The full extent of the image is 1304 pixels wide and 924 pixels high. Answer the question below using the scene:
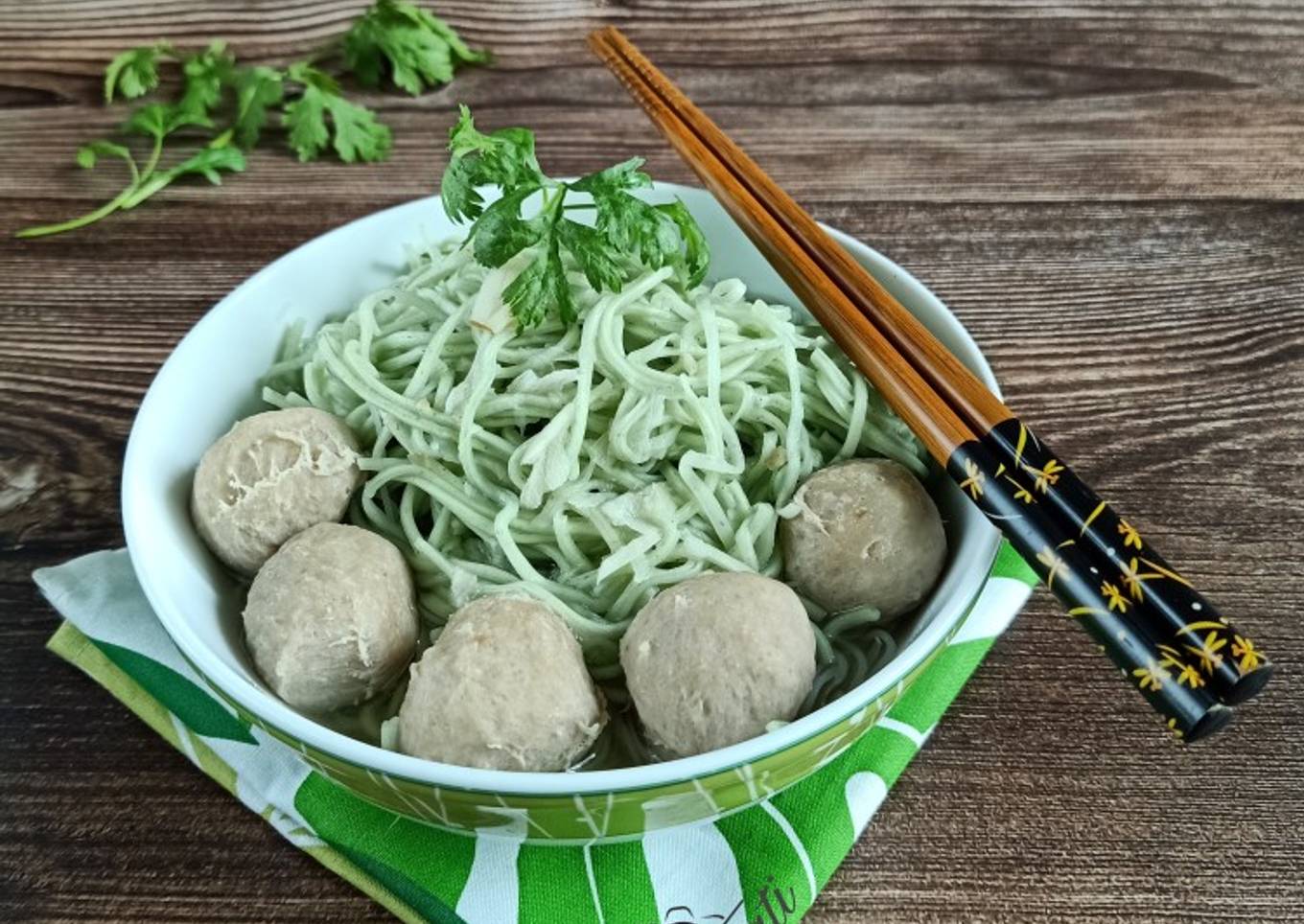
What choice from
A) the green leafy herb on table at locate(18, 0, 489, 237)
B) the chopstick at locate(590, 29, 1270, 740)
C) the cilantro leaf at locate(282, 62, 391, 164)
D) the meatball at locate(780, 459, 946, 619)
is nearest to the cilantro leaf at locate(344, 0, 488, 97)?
the green leafy herb on table at locate(18, 0, 489, 237)

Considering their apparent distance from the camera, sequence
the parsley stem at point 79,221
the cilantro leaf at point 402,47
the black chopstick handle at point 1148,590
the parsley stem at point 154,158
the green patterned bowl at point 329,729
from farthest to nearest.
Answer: the cilantro leaf at point 402,47, the parsley stem at point 154,158, the parsley stem at point 79,221, the green patterned bowl at point 329,729, the black chopstick handle at point 1148,590

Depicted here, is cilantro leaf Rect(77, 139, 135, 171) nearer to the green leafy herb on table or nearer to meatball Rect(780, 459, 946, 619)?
the green leafy herb on table

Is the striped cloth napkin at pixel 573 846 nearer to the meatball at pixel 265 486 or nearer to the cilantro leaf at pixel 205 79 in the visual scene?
the meatball at pixel 265 486

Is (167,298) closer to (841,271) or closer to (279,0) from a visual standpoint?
(279,0)

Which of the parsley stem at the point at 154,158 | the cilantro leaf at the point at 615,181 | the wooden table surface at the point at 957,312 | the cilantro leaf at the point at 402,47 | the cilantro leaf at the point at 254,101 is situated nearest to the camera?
the wooden table surface at the point at 957,312

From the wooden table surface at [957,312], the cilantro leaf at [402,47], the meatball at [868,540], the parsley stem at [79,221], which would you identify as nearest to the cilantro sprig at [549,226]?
the meatball at [868,540]

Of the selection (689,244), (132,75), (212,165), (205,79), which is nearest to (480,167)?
(689,244)

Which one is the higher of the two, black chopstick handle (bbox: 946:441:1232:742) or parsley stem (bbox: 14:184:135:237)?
black chopstick handle (bbox: 946:441:1232:742)

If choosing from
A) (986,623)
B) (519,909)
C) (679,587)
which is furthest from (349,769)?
(986,623)
